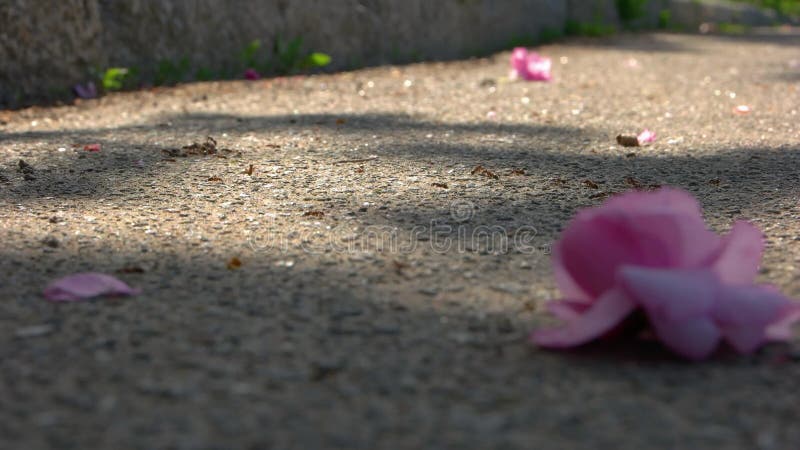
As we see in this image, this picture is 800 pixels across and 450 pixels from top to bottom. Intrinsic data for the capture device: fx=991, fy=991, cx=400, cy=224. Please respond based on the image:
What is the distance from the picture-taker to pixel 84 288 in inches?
65.6

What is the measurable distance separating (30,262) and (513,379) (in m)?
1.01

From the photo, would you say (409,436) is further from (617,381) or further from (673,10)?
(673,10)

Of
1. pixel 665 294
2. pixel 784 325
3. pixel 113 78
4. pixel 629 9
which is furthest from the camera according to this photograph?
pixel 629 9

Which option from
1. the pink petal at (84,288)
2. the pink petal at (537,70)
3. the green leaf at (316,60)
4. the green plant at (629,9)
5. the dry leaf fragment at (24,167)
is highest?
the green plant at (629,9)

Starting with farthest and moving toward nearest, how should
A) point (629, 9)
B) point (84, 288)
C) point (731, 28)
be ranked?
1. point (731, 28)
2. point (629, 9)
3. point (84, 288)

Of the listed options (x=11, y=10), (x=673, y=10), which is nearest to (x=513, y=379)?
(x=11, y=10)

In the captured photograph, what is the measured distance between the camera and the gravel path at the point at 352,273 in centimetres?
121

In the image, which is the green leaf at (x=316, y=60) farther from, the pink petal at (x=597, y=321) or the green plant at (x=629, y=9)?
the green plant at (x=629, y=9)

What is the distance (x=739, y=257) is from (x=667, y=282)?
18 centimetres

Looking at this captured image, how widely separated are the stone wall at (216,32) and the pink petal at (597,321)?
117 inches

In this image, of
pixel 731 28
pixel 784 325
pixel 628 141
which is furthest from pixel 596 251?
pixel 731 28

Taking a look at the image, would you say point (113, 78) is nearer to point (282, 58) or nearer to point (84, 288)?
Answer: point (282, 58)

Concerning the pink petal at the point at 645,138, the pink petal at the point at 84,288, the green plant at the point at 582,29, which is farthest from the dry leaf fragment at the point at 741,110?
the green plant at the point at 582,29

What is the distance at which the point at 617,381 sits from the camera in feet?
4.33
